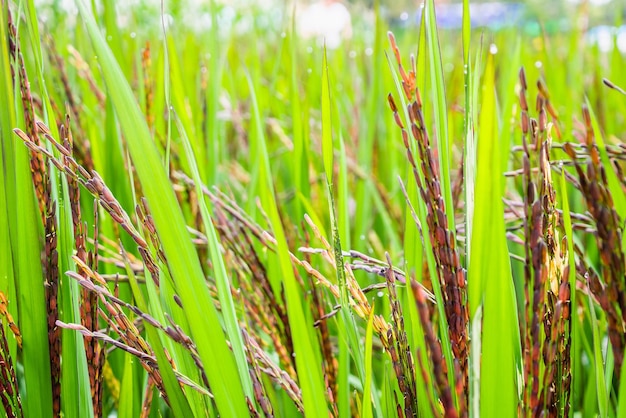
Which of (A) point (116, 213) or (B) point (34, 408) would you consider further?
(B) point (34, 408)

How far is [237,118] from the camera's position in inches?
50.8

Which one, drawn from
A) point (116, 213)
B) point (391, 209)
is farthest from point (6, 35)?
point (391, 209)

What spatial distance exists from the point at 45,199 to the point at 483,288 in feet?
1.22

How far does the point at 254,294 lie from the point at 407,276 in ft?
0.90

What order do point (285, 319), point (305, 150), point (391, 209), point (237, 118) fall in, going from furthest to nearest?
point (237, 118) < point (391, 209) < point (305, 150) < point (285, 319)

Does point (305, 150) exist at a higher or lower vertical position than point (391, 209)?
higher

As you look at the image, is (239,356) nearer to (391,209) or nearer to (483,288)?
(483,288)

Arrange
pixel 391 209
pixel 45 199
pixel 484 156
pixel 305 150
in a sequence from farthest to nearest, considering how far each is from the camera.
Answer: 1. pixel 391 209
2. pixel 305 150
3. pixel 45 199
4. pixel 484 156

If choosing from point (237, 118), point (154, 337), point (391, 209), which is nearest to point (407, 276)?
point (154, 337)

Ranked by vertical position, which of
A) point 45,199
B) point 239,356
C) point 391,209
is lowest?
point 391,209

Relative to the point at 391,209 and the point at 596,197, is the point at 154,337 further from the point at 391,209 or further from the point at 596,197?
the point at 391,209

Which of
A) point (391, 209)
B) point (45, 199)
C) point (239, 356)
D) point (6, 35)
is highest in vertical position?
point (6, 35)

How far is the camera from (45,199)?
0.50 m

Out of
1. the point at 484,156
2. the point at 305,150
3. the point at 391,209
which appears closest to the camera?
the point at 484,156
